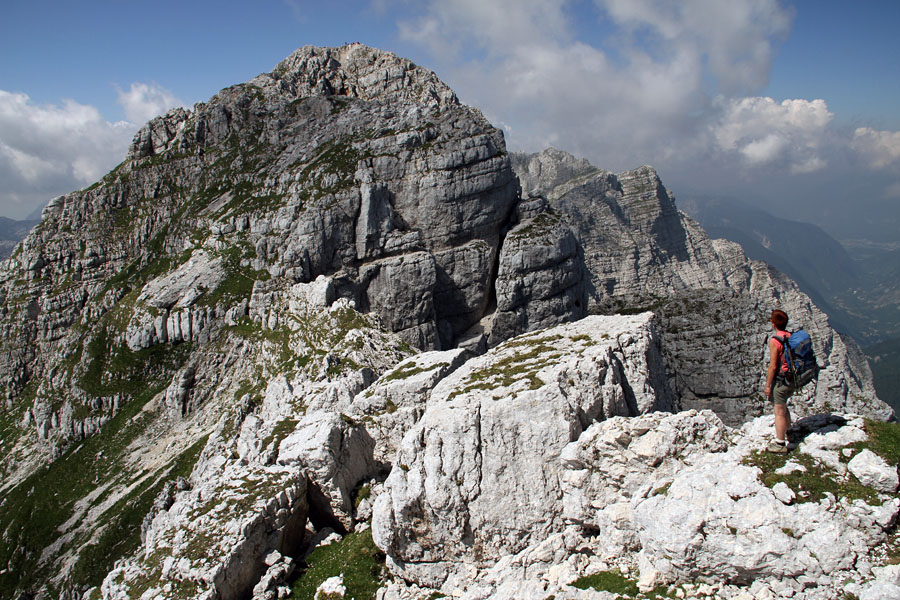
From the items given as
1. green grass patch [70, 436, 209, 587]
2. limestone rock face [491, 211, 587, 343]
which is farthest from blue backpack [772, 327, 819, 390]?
limestone rock face [491, 211, 587, 343]

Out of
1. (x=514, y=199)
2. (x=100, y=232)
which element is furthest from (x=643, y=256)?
(x=100, y=232)

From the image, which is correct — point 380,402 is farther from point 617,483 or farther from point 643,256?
point 643,256

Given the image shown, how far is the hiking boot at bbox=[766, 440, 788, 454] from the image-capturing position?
1395cm

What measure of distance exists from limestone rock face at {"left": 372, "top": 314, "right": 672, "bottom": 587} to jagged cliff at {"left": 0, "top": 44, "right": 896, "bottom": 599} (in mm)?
102

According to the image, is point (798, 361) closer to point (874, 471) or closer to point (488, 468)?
point (874, 471)

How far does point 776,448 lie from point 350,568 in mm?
17691

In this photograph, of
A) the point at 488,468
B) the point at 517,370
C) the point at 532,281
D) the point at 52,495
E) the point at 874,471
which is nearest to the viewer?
the point at 874,471

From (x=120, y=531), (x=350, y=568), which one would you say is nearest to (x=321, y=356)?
(x=120, y=531)

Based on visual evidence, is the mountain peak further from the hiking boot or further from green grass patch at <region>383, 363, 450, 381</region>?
the hiking boot

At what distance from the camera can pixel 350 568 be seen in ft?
66.4

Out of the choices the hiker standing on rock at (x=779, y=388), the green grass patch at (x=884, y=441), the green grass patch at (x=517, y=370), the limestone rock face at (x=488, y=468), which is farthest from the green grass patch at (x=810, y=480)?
the green grass patch at (x=517, y=370)

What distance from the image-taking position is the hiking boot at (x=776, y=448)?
13953 mm

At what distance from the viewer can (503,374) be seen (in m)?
21.8

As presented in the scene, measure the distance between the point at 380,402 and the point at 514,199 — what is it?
6739 cm
